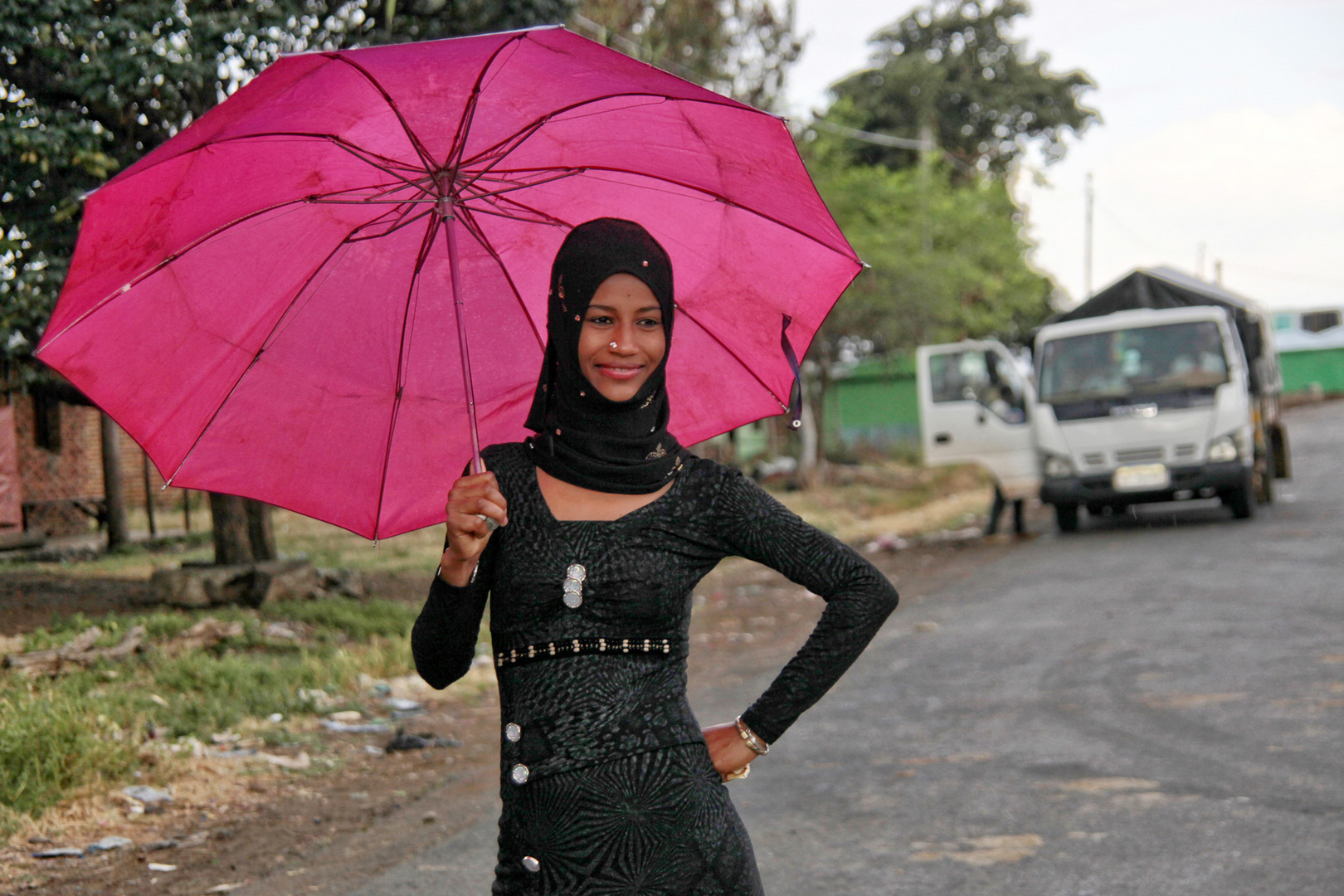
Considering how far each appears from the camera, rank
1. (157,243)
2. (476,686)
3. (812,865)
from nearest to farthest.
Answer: (157,243)
(812,865)
(476,686)

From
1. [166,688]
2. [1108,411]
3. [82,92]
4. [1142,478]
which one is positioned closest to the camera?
[166,688]

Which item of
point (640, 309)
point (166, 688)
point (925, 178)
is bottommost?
point (166, 688)

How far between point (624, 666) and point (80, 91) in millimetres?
7905

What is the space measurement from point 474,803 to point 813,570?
4.03m

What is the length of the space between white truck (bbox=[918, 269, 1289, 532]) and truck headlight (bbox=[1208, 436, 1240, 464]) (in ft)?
0.04

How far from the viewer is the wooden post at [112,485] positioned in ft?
44.5

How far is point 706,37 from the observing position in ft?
75.1

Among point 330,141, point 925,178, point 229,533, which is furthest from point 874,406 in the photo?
point 330,141

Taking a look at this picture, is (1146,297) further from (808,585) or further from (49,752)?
(808,585)

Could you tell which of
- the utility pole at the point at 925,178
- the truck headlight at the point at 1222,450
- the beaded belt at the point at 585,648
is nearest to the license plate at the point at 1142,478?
the truck headlight at the point at 1222,450

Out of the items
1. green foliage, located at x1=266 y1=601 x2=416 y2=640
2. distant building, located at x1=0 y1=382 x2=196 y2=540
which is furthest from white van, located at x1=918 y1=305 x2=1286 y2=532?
distant building, located at x1=0 y1=382 x2=196 y2=540

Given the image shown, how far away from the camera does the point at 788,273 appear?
3115 mm

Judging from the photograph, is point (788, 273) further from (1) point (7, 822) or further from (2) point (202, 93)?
(2) point (202, 93)

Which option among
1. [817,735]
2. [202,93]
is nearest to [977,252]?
[202,93]
